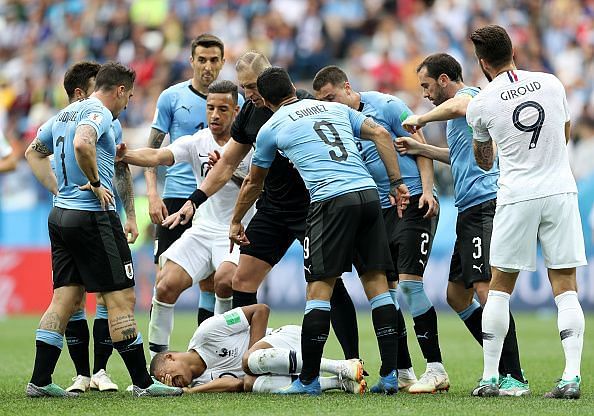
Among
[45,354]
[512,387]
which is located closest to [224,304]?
[45,354]

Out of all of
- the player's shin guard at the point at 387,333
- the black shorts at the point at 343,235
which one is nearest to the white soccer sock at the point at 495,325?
the player's shin guard at the point at 387,333

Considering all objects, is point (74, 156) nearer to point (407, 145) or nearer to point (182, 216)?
point (182, 216)

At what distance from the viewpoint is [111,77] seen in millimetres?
8633

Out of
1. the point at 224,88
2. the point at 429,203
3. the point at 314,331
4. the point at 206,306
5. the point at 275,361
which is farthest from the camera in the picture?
the point at 206,306

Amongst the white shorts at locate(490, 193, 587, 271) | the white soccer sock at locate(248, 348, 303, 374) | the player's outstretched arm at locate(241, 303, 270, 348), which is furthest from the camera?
the player's outstretched arm at locate(241, 303, 270, 348)

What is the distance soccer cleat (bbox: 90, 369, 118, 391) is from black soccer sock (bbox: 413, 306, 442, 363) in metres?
2.58

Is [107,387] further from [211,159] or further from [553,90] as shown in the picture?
[553,90]

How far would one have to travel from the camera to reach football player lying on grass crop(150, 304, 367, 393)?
864cm

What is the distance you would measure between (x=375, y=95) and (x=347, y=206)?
5.32ft

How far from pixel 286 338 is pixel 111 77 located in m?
2.50

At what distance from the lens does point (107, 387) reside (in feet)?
30.3

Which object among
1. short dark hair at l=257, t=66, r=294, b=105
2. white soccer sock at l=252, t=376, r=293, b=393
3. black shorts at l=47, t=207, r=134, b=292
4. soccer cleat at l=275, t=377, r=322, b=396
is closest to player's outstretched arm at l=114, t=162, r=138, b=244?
black shorts at l=47, t=207, r=134, b=292

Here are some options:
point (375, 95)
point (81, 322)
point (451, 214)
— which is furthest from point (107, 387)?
point (451, 214)

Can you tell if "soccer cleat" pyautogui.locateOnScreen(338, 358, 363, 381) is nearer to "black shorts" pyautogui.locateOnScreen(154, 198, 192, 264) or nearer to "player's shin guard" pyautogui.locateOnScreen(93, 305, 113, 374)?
"player's shin guard" pyautogui.locateOnScreen(93, 305, 113, 374)
